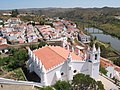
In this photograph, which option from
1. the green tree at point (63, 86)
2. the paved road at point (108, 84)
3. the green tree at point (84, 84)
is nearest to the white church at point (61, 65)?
the green tree at point (63, 86)

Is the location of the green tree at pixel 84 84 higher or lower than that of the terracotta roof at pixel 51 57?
lower

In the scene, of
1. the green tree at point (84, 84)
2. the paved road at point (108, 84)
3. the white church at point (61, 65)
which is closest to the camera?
→ the green tree at point (84, 84)

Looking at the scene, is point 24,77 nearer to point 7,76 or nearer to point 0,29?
point 7,76

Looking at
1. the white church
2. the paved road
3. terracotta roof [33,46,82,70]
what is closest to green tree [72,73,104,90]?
the white church

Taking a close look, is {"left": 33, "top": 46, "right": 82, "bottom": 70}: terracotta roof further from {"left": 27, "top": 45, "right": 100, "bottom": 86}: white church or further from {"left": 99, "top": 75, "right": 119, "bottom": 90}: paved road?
{"left": 99, "top": 75, "right": 119, "bottom": 90}: paved road

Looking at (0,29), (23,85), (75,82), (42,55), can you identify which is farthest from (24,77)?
(0,29)

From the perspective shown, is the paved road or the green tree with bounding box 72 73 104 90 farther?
the paved road

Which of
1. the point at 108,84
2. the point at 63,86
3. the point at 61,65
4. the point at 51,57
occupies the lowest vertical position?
the point at 108,84

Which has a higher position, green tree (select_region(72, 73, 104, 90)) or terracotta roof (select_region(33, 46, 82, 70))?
terracotta roof (select_region(33, 46, 82, 70))

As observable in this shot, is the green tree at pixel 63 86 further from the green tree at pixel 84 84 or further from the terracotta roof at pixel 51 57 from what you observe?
the terracotta roof at pixel 51 57

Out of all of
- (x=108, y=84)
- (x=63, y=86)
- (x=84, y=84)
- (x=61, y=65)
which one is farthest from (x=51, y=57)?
(x=108, y=84)

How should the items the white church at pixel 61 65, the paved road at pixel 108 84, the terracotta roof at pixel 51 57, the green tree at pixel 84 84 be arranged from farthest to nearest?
1. the paved road at pixel 108 84
2. the terracotta roof at pixel 51 57
3. the white church at pixel 61 65
4. the green tree at pixel 84 84

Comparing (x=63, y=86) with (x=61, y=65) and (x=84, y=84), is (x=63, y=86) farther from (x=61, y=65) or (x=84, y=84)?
(x=61, y=65)
